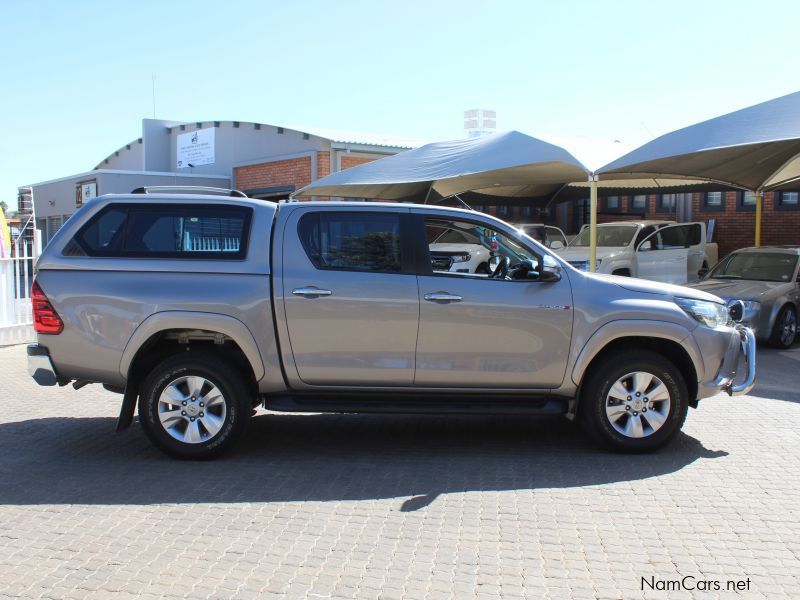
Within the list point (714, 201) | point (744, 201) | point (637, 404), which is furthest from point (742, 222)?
point (637, 404)

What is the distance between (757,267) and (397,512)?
10.1m

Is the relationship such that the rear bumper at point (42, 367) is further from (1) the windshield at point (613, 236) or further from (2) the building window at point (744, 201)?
(2) the building window at point (744, 201)

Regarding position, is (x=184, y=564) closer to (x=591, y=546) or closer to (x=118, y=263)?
(x=591, y=546)

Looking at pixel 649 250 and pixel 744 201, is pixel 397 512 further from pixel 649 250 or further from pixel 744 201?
pixel 744 201

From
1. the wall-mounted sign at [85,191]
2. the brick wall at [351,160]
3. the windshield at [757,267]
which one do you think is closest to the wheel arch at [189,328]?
the windshield at [757,267]

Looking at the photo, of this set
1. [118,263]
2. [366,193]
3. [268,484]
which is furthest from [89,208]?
[366,193]

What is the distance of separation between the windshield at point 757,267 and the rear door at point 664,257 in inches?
130

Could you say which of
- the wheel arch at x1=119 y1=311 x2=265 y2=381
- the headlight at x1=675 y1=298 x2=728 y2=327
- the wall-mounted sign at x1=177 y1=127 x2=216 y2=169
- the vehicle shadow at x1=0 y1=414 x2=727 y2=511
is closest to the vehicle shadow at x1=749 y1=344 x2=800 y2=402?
the vehicle shadow at x1=0 y1=414 x2=727 y2=511

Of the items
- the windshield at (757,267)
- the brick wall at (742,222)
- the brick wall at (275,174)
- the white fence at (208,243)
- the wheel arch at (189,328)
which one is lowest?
the wheel arch at (189,328)

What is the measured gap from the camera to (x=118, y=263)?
5.76 metres

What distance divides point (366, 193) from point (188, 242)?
13.8m

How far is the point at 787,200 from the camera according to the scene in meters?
20.9

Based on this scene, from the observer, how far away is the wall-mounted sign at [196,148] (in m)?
25.4

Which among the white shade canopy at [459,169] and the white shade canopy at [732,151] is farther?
the white shade canopy at [459,169]
